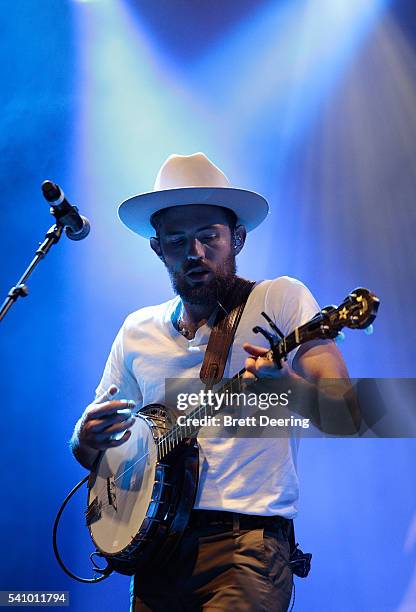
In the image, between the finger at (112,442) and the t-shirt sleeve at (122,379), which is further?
the t-shirt sleeve at (122,379)

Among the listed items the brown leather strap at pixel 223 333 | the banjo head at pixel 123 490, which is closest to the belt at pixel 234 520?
the banjo head at pixel 123 490

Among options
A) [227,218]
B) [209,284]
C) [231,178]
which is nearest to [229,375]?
[209,284]

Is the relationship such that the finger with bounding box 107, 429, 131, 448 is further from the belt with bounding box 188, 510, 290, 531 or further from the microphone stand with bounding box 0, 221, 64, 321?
the microphone stand with bounding box 0, 221, 64, 321

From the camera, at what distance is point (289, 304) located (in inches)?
112

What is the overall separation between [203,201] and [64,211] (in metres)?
0.68

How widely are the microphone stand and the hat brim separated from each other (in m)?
0.58

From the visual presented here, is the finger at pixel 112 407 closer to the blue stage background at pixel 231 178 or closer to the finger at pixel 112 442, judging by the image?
the finger at pixel 112 442

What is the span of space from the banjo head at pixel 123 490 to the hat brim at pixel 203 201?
0.99 metres

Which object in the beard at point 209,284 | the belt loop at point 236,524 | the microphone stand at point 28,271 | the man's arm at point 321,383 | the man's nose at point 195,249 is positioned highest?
the man's nose at point 195,249

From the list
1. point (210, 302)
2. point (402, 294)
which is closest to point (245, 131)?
point (402, 294)

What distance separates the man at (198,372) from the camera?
253 centimetres

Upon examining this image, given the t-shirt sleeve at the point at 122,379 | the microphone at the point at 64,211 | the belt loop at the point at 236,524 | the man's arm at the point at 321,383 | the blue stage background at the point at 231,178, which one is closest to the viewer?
the man's arm at the point at 321,383

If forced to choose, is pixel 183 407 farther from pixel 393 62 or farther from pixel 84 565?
pixel 393 62

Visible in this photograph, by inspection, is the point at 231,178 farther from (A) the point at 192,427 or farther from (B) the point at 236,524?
(B) the point at 236,524
